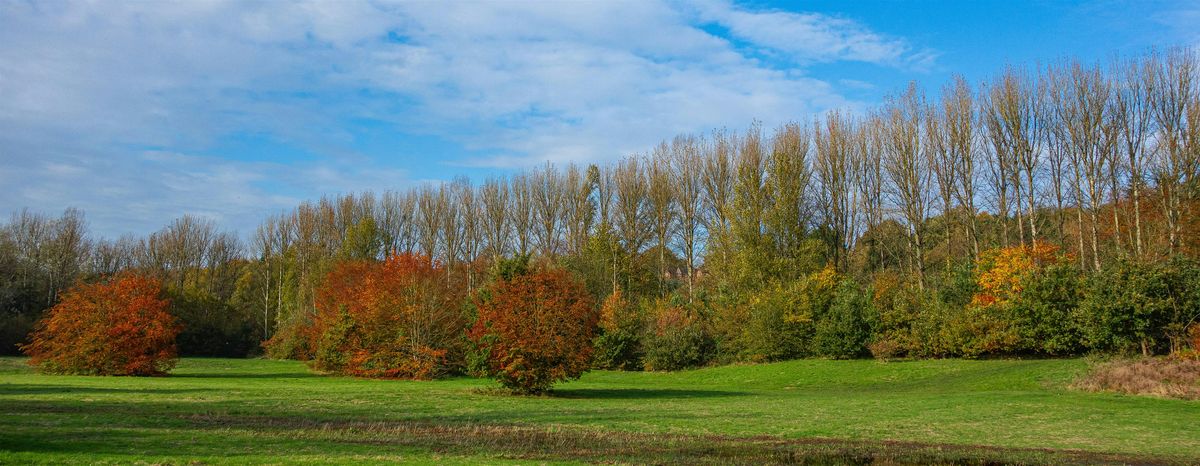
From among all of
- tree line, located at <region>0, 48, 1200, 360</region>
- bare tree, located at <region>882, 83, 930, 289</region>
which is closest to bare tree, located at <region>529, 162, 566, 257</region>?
tree line, located at <region>0, 48, 1200, 360</region>

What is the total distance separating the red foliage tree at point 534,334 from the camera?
94.7 ft

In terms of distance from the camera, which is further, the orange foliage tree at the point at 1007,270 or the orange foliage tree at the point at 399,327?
the orange foliage tree at the point at 399,327

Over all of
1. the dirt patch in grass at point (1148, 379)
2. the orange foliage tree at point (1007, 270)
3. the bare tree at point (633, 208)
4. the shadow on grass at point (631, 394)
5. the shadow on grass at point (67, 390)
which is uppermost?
the bare tree at point (633, 208)

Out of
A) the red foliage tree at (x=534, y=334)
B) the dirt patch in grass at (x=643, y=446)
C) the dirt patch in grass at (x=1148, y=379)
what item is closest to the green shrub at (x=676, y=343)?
the red foliage tree at (x=534, y=334)

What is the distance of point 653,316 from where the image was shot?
171ft

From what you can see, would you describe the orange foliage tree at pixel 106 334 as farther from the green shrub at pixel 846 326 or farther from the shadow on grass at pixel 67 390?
the green shrub at pixel 846 326

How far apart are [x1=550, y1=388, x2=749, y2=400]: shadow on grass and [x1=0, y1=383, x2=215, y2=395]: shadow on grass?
46.0 feet

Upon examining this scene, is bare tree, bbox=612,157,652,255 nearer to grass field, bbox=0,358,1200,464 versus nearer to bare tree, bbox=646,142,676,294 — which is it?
bare tree, bbox=646,142,676,294

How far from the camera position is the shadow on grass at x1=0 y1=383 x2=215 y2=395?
25578 mm

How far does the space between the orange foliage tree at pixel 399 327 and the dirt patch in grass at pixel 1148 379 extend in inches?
1218

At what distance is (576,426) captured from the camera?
1925 cm

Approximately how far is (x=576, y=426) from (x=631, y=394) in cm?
1263

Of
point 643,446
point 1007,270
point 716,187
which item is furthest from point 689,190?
point 643,446

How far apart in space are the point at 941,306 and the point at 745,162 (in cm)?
1931
